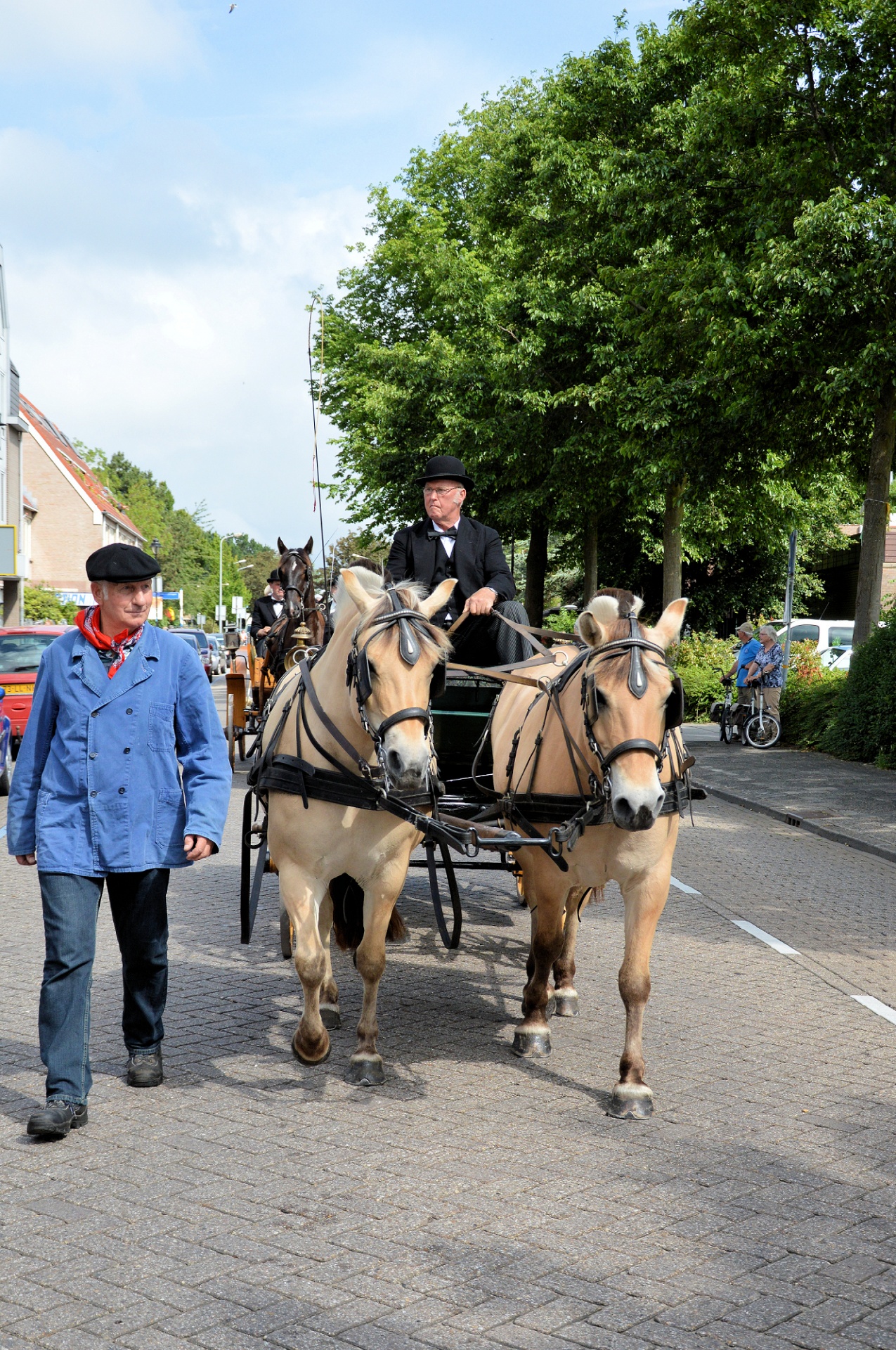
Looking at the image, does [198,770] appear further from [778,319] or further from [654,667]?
[778,319]

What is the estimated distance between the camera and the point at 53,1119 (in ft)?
15.0

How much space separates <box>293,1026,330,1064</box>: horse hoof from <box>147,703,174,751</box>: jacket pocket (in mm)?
1378

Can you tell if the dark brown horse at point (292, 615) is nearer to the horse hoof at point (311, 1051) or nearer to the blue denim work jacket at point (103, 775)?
the horse hoof at point (311, 1051)

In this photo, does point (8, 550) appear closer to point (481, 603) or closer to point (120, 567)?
point (481, 603)

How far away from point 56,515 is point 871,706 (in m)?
59.4

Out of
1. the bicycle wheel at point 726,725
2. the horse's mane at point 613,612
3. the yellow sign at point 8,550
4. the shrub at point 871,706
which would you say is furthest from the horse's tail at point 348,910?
the yellow sign at point 8,550

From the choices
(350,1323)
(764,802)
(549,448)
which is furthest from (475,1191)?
(549,448)

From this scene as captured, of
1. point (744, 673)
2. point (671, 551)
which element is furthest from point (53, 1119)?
point (671, 551)

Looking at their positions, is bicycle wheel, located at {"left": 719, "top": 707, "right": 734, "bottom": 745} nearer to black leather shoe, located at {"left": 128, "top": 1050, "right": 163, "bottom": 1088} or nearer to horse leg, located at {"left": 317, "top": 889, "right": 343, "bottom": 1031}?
horse leg, located at {"left": 317, "top": 889, "right": 343, "bottom": 1031}

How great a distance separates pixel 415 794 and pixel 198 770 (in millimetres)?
839

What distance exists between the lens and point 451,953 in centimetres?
753

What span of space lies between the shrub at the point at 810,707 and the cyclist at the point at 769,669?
0.51 metres

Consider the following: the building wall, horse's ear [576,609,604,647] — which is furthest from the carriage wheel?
the building wall

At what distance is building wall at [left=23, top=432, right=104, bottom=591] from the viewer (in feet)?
229
